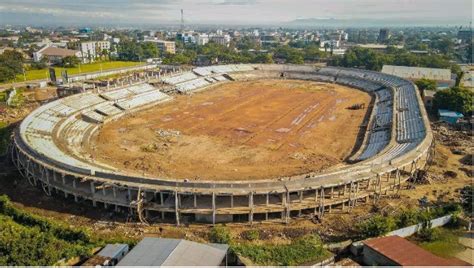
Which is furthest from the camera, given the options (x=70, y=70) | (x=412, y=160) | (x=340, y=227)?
(x=70, y=70)

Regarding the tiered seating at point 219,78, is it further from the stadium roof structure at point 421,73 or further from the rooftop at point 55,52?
the rooftop at point 55,52

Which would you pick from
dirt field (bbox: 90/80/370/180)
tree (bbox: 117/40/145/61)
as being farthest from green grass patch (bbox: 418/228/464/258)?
tree (bbox: 117/40/145/61)

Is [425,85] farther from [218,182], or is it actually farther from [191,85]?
[218,182]

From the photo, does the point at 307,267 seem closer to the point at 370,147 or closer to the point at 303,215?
the point at 303,215

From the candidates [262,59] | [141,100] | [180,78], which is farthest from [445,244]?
[262,59]

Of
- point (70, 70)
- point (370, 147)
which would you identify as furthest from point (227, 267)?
point (70, 70)

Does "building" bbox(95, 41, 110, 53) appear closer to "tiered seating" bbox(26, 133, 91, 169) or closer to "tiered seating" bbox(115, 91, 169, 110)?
"tiered seating" bbox(115, 91, 169, 110)
